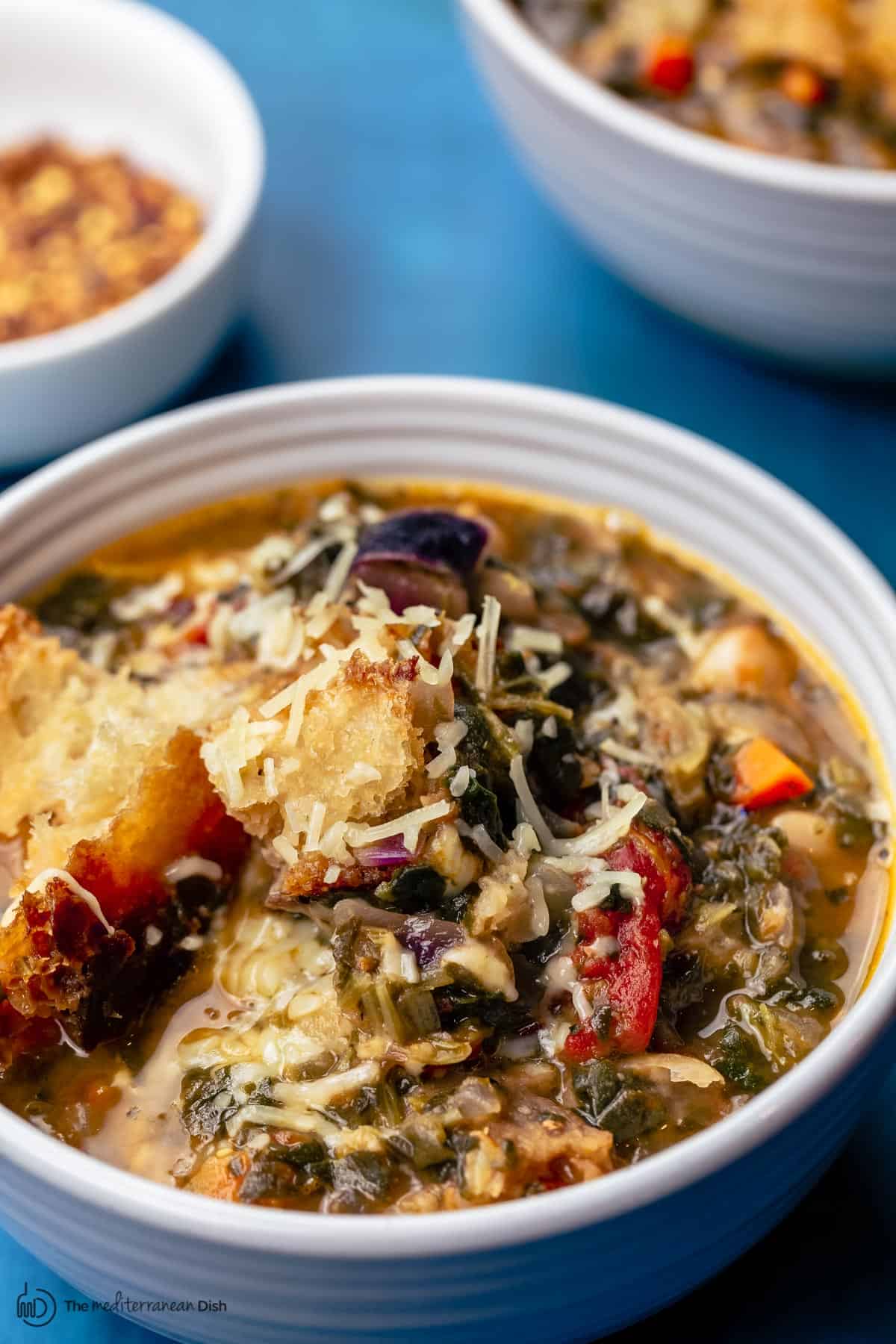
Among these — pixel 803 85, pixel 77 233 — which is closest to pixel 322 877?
pixel 77 233

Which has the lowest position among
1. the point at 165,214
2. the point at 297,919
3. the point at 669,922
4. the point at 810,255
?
the point at 165,214

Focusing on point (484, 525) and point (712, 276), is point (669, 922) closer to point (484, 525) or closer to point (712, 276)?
point (484, 525)

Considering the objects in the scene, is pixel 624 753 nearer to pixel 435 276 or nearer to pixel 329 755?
pixel 329 755

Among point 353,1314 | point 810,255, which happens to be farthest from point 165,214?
point 353,1314

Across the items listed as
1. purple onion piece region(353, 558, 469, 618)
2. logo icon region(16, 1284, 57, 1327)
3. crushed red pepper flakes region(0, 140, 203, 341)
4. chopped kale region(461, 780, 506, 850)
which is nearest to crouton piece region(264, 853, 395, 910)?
chopped kale region(461, 780, 506, 850)

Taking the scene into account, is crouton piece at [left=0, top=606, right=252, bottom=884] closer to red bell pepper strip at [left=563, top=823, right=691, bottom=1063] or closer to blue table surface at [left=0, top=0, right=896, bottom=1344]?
red bell pepper strip at [left=563, top=823, right=691, bottom=1063]

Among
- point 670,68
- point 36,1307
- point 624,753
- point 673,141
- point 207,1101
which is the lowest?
point 36,1307

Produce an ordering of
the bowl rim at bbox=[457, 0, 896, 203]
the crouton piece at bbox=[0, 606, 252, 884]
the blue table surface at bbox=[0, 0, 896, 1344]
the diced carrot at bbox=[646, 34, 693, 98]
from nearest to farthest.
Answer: the crouton piece at bbox=[0, 606, 252, 884] → the bowl rim at bbox=[457, 0, 896, 203] → the blue table surface at bbox=[0, 0, 896, 1344] → the diced carrot at bbox=[646, 34, 693, 98]
